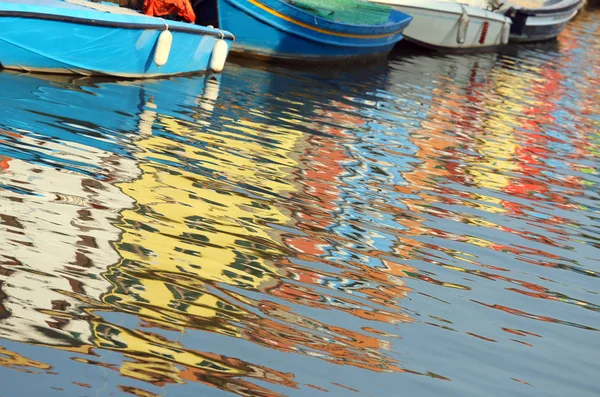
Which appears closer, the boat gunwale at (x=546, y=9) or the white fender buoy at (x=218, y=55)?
the white fender buoy at (x=218, y=55)

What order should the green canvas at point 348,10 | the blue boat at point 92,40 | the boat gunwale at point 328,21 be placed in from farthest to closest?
the green canvas at point 348,10 < the boat gunwale at point 328,21 < the blue boat at point 92,40

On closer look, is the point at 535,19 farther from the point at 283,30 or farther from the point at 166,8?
the point at 166,8

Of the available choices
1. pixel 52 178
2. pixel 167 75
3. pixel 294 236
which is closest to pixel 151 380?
pixel 294 236

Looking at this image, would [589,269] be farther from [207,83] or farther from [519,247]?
[207,83]

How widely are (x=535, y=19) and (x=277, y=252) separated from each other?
20131mm

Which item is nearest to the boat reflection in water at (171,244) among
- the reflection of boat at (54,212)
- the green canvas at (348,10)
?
the reflection of boat at (54,212)

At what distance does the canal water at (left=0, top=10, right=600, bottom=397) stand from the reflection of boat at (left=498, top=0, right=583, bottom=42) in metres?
13.5

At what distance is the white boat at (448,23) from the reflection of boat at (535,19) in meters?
2.32

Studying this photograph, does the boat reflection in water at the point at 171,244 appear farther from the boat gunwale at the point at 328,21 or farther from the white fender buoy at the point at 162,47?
the boat gunwale at the point at 328,21

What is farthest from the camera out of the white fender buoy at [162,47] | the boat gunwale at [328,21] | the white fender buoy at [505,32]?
the white fender buoy at [505,32]

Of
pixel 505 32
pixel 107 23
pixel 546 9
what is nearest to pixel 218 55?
pixel 107 23

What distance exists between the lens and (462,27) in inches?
798

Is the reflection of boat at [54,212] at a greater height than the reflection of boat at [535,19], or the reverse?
the reflection of boat at [535,19]

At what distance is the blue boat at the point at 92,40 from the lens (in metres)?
10.1
